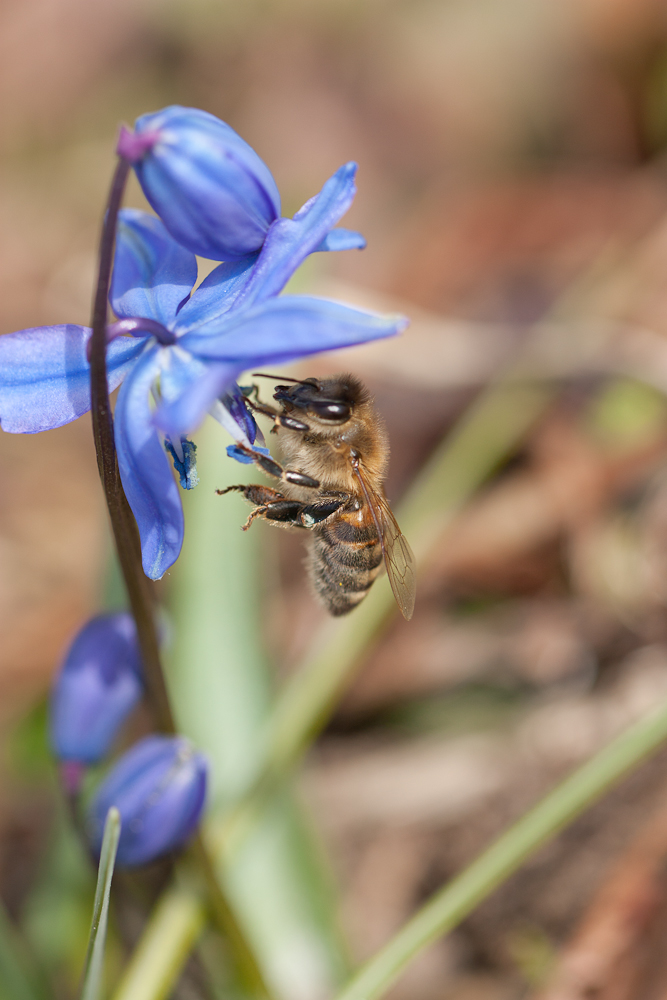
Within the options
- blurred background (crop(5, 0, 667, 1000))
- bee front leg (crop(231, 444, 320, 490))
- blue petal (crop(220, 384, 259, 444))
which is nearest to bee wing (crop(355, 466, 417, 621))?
bee front leg (crop(231, 444, 320, 490))

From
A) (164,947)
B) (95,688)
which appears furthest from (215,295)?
(164,947)

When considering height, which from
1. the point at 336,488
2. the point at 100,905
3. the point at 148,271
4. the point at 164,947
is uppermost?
the point at 148,271

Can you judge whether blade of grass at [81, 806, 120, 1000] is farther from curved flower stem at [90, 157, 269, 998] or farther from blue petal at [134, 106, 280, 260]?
blue petal at [134, 106, 280, 260]

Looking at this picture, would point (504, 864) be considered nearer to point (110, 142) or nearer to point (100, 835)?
point (100, 835)

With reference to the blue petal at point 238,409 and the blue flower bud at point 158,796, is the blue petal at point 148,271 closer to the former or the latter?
the blue petal at point 238,409

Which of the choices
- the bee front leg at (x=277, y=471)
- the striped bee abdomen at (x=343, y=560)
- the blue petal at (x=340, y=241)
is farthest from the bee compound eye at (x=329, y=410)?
the blue petal at (x=340, y=241)

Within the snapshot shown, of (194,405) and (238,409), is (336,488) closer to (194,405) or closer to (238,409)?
(238,409)

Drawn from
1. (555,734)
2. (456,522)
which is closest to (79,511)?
(456,522)

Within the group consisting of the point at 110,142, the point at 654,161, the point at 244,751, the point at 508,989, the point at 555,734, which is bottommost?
the point at 508,989
